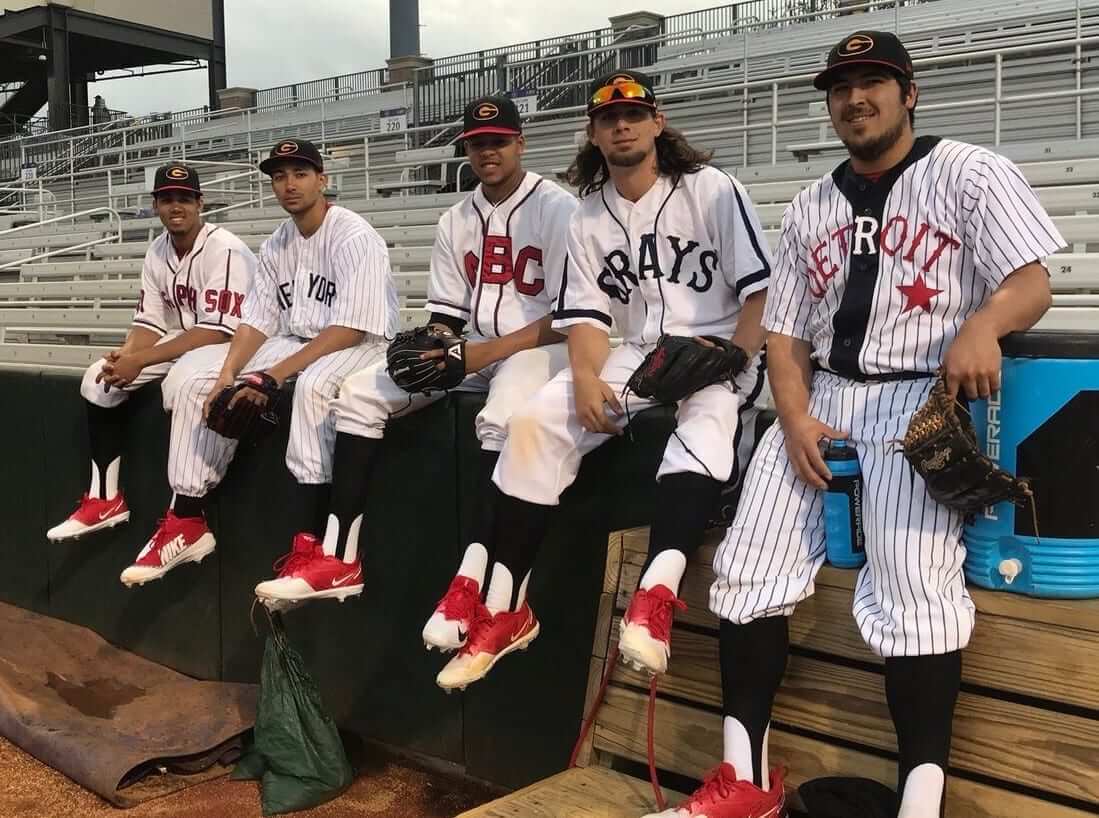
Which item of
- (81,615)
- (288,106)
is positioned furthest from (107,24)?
(81,615)

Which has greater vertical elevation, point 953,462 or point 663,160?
point 663,160

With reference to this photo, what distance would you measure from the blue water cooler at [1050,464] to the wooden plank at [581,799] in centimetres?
86

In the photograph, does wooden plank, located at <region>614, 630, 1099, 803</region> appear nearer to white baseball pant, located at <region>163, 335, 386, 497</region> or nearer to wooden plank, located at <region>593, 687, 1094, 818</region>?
wooden plank, located at <region>593, 687, 1094, 818</region>

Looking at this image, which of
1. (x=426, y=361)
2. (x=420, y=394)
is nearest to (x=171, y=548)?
(x=420, y=394)

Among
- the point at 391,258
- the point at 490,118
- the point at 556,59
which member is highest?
the point at 556,59

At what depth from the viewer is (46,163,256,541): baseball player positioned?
4.34 m

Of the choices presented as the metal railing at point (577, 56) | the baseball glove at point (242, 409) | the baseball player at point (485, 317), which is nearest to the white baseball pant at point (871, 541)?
the baseball player at point (485, 317)

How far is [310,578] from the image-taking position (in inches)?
125

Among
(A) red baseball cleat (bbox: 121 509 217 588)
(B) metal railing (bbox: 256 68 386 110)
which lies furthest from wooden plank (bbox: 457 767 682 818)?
(B) metal railing (bbox: 256 68 386 110)

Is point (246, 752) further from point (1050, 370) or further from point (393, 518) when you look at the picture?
point (1050, 370)

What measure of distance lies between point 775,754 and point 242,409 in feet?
7.00

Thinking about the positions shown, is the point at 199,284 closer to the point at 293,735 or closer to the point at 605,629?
the point at 293,735

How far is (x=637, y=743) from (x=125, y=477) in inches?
114

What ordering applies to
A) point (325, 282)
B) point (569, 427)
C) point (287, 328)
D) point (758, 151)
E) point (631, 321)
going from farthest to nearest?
point (758, 151)
point (287, 328)
point (325, 282)
point (631, 321)
point (569, 427)
